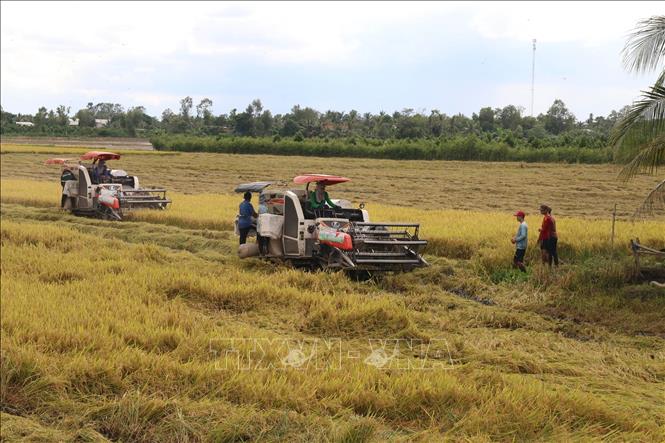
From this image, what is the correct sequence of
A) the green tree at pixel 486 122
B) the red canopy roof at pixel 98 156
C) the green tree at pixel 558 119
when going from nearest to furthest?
1. the red canopy roof at pixel 98 156
2. the green tree at pixel 486 122
3. the green tree at pixel 558 119

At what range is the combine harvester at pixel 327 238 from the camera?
11789mm

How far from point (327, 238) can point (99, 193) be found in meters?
11.2

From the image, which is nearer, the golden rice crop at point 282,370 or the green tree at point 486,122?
the golden rice crop at point 282,370

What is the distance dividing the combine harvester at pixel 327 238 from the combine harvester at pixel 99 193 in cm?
820

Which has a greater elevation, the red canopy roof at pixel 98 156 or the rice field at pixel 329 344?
the red canopy roof at pixel 98 156

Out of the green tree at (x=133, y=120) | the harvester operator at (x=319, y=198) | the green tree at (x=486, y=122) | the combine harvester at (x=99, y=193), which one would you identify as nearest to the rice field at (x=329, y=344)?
the harvester operator at (x=319, y=198)

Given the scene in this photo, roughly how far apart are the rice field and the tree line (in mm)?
2705

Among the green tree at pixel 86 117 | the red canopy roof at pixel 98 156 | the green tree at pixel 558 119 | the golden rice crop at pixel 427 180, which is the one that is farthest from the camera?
the green tree at pixel 558 119

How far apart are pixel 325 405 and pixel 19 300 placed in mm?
4960

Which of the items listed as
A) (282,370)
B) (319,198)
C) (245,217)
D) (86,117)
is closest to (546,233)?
(319,198)

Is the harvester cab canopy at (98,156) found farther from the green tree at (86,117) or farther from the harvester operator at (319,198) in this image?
the green tree at (86,117)

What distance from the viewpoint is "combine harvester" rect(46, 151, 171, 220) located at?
20.5 meters

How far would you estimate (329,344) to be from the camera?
774 centimetres

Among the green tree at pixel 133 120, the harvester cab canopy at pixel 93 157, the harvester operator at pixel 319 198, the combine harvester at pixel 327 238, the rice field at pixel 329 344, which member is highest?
the green tree at pixel 133 120
